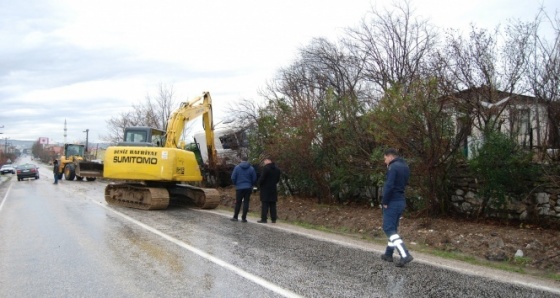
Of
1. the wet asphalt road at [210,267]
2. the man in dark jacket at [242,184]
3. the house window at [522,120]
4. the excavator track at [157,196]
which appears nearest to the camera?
the wet asphalt road at [210,267]

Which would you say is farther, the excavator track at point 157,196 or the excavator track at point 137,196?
the excavator track at point 157,196

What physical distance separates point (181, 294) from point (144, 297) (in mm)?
401

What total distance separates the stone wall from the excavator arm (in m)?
8.74

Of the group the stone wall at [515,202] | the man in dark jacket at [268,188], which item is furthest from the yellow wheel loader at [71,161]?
the stone wall at [515,202]

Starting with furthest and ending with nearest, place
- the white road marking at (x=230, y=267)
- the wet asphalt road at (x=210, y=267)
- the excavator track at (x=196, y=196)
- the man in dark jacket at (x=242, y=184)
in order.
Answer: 1. the excavator track at (x=196, y=196)
2. the man in dark jacket at (x=242, y=184)
3. the wet asphalt road at (x=210, y=267)
4. the white road marking at (x=230, y=267)

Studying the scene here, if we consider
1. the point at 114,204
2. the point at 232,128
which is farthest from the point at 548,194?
the point at 232,128

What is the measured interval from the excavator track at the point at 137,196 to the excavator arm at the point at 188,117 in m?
1.74

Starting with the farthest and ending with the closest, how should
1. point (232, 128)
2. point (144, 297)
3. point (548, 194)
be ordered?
point (232, 128)
point (548, 194)
point (144, 297)

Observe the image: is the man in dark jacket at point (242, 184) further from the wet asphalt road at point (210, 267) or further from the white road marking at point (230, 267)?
the white road marking at point (230, 267)

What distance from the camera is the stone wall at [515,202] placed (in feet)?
30.4

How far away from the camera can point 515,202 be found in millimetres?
9727

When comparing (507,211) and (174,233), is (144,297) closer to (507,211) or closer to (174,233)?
(174,233)

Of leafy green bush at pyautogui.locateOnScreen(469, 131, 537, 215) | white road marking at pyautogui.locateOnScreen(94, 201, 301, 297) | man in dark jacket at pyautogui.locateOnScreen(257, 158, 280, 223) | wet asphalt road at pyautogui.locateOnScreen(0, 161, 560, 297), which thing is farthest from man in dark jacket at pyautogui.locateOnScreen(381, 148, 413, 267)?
man in dark jacket at pyautogui.locateOnScreen(257, 158, 280, 223)

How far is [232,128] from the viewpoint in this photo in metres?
22.7
